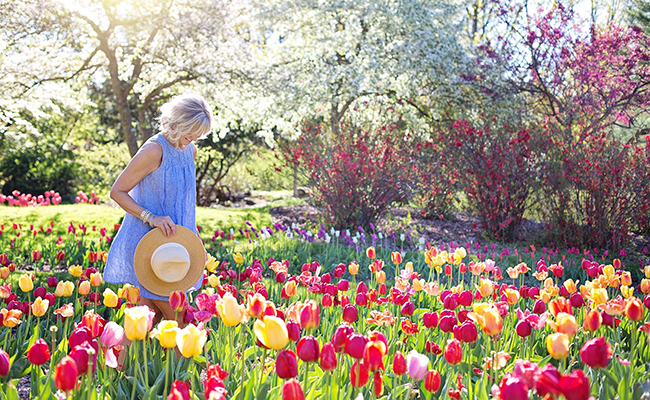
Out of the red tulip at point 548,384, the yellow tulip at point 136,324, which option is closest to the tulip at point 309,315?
the yellow tulip at point 136,324

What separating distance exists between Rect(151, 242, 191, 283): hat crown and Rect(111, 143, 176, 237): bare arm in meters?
0.09

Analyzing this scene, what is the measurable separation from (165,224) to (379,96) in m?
9.73

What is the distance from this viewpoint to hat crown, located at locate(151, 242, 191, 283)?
229 cm

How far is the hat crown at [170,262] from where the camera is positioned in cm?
229

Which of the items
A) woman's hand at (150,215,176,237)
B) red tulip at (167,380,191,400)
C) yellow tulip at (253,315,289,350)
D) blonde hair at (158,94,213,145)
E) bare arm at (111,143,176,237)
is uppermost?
blonde hair at (158,94,213,145)

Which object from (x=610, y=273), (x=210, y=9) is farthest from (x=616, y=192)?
(x=210, y=9)

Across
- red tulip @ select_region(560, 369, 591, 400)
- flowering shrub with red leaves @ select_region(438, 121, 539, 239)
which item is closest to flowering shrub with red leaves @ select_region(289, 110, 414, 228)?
flowering shrub with red leaves @ select_region(438, 121, 539, 239)

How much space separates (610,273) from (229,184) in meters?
14.2

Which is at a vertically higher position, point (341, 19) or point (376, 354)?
A: point (341, 19)

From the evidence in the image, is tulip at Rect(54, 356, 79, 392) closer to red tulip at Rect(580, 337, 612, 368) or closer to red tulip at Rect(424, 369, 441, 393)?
red tulip at Rect(424, 369, 441, 393)

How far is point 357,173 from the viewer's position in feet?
23.5

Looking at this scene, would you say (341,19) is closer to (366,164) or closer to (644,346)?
(366,164)

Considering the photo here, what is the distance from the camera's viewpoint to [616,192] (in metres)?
6.10

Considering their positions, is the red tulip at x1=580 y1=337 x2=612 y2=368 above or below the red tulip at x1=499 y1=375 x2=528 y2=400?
above
